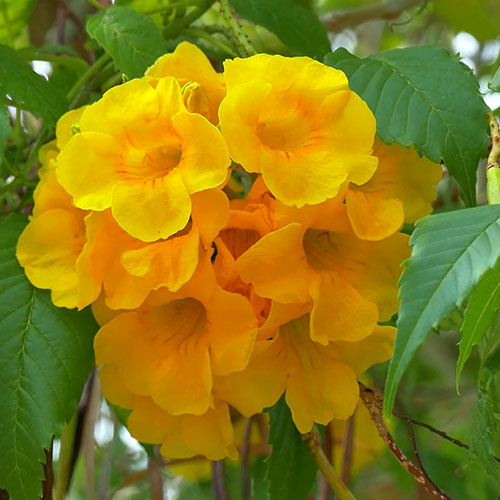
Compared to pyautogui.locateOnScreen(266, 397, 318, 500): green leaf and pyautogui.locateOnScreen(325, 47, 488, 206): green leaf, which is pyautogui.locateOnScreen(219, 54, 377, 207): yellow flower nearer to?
pyautogui.locateOnScreen(325, 47, 488, 206): green leaf

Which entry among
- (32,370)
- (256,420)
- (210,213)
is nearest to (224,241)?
(210,213)

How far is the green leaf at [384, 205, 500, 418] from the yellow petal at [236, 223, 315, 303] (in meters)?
0.11

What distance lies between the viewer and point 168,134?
1.88 ft

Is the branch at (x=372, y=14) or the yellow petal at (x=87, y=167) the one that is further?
the branch at (x=372, y=14)

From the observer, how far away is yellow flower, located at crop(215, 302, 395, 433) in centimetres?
59

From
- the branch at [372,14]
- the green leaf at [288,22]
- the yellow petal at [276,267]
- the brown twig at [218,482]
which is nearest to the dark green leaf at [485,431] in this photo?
the yellow petal at [276,267]

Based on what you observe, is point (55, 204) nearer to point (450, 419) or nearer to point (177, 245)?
point (177, 245)

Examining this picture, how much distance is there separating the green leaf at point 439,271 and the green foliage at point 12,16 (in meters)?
0.62

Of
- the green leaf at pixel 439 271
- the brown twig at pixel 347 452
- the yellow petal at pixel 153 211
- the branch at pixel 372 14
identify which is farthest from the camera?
the branch at pixel 372 14

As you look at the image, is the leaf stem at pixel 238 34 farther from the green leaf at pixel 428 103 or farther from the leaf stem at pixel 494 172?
the leaf stem at pixel 494 172

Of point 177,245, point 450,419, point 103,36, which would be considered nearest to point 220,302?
point 177,245

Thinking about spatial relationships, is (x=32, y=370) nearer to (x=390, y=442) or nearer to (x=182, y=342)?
(x=182, y=342)

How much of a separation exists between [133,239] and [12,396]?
6.7 inches

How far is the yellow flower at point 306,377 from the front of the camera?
0.59 metres
